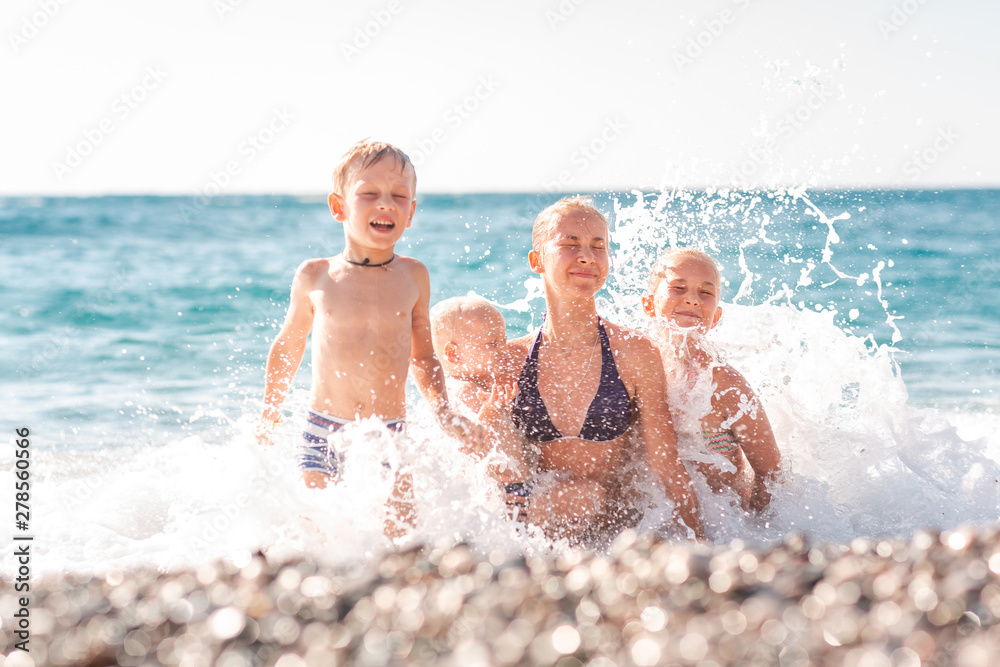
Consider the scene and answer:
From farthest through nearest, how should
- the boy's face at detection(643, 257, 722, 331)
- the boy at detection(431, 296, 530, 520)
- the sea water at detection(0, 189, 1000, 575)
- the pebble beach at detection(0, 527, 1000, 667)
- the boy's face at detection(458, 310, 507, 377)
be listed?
the boy's face at detection(643, 257, 722, 331)
the boy's face at detection(458, 310, 507, 377)
the boy at detection(431, 296, 530, 520)
the sea water at detection(0, 189, 1000, 575)
the pebble beach at detection(0, 527, 1000, 667)

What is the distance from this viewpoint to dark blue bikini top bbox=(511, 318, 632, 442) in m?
3.99

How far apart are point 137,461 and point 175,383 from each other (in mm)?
2523

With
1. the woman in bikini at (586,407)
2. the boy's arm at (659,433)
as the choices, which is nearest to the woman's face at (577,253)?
the woman in bikini at (586,407)

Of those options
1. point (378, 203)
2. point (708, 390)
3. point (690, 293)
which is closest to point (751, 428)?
point (708, 390)

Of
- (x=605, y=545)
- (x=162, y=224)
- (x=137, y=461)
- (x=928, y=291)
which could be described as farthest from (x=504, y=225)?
(x=605, y=545)

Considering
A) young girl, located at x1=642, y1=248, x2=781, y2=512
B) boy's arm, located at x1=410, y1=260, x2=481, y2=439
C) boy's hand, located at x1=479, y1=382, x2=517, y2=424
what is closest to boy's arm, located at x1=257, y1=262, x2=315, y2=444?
boy's arm, located at x1=410, y1=260, x2=481, y2=439

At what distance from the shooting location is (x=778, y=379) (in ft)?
16.9

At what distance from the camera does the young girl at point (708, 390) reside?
4.24 m

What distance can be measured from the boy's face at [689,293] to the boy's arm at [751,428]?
1.02ft

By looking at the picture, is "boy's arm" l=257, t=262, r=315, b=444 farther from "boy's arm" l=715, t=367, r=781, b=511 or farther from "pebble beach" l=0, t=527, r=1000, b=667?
"boy's arm" l=715, t=367, r=781, b=511

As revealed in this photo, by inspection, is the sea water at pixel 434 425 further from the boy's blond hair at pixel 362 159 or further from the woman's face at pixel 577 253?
the boy's blond hair at pixel 362 159

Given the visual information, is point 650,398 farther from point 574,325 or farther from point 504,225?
point 504,225

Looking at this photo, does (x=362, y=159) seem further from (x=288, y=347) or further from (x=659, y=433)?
(x=659, y=433)

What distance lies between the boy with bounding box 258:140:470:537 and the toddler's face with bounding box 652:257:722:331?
1.40 meters
